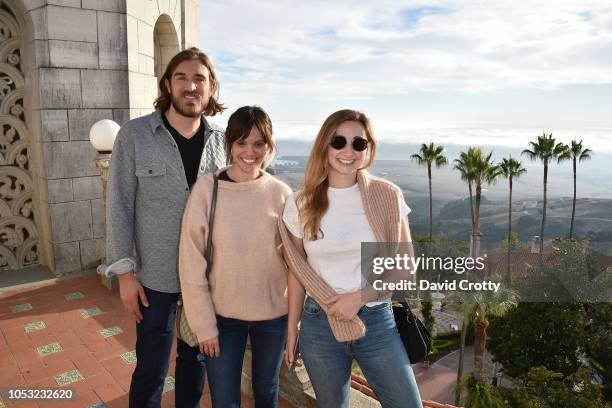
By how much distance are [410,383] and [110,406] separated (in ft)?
7.94

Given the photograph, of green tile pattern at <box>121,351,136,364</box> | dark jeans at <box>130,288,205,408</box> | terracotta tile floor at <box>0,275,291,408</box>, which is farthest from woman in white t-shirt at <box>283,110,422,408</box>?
green tile pattern at <box>121,351,136,364</box>

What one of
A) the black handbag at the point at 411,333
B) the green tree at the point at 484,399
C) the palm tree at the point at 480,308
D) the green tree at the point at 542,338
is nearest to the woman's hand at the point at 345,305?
the black handbag at the point at 411,333

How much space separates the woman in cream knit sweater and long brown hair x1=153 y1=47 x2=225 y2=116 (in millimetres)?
488

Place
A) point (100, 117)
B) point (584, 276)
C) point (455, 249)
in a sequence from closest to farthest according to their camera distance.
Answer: point (100, 117) < point (584, 276) < point (455, 249)

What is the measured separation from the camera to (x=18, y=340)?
4.42m

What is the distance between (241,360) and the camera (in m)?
2.13

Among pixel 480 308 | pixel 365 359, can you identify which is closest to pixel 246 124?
pixel 365 359

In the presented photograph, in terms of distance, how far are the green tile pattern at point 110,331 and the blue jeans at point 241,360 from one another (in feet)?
9.40

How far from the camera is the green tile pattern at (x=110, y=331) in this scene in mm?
4523

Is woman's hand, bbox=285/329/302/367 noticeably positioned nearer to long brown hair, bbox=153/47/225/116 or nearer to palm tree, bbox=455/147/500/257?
long brown hair, bbox=153/47/225/116

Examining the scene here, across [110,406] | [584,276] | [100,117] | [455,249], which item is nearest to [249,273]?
[110,406]

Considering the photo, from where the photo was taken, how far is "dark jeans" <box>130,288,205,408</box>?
7.73 feet

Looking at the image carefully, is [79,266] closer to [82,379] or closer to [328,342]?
[82,379]

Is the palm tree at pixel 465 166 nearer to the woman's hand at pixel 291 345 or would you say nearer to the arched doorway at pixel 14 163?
the arched doorway at pixel 14 163
